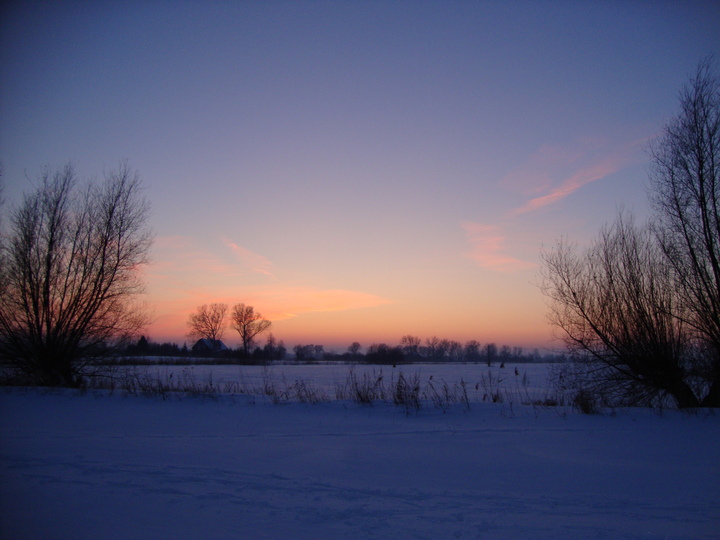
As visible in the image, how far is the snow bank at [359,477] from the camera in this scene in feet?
11.9

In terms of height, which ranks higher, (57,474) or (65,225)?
(65,225)

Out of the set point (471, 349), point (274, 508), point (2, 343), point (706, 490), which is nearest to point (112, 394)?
point (2, 343)

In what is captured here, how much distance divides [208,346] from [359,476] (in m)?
74.6

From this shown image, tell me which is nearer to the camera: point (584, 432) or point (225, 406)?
point (584, 432)

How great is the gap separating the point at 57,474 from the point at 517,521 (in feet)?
17.2

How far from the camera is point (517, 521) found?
149 inches

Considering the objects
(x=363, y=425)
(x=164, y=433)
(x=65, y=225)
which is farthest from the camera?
(x=65, y=225)

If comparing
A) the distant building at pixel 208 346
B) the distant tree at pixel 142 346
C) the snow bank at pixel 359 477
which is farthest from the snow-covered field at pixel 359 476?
the distant building at pixel 208 346

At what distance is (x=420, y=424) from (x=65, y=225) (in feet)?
49.4

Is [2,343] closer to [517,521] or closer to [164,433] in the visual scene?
[164,433]

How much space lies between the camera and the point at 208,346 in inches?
2872

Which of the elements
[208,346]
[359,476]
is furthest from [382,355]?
[359,476]

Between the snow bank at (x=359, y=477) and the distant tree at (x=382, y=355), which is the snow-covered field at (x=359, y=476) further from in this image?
the distant tree at (x=382, y=355)

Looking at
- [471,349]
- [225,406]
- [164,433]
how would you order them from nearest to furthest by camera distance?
1. [164,433]
2. [225,406]
3. [471,349]
